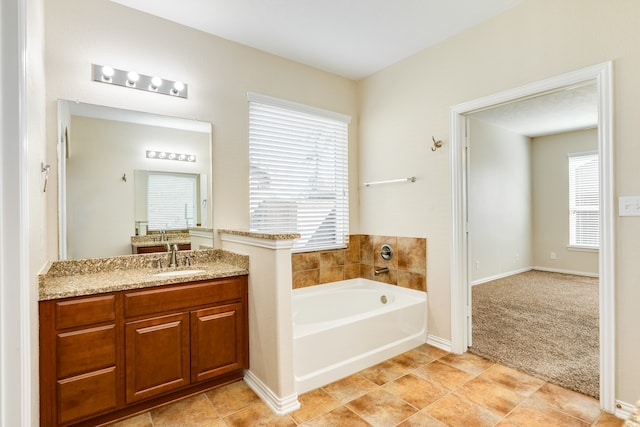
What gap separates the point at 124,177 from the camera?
2.39m

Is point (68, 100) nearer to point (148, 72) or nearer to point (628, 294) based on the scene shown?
point (148, 72)

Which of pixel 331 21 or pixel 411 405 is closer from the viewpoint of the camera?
pixel 411 405

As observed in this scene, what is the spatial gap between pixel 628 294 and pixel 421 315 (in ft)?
4.79

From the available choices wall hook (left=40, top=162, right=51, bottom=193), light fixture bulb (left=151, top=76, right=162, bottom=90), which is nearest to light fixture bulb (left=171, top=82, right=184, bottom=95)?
light fixture bulb (left=151, top=76, right=162, bottom=90)

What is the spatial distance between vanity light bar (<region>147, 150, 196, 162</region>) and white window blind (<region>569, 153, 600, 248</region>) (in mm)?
6302

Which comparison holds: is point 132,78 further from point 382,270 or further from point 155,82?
point 382,270

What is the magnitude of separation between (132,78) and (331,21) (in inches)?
61.2

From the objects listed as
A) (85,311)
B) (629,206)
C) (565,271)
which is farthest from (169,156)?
(565,271)

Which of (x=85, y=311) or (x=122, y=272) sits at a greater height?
(x=122, y=272)

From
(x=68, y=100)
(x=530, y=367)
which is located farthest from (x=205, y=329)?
(x=530, y=367)

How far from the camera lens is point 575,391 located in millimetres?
2125

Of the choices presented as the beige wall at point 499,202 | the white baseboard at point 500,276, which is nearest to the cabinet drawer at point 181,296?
the beige wall at point 499,202

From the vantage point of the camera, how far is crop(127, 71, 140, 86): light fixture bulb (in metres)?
2.33

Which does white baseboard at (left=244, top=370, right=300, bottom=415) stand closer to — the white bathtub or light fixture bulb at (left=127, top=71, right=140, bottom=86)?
the white bathtub
